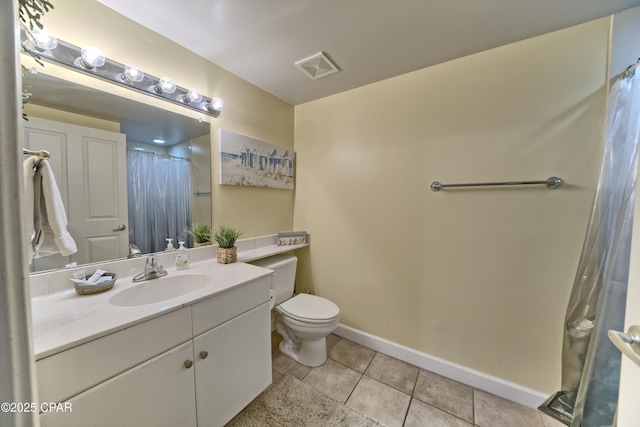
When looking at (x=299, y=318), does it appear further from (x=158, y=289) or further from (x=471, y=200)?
(x=471, y=200)

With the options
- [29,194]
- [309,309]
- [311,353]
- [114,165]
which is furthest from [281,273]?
[29,194]

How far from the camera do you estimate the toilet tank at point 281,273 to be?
1.79 metres

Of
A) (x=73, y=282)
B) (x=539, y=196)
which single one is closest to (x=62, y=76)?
(x=73, y=282)

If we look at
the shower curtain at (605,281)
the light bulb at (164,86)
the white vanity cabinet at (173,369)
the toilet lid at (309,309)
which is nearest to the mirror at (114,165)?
the light bulb at (164,86)

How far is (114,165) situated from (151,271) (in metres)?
0.60

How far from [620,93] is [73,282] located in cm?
274

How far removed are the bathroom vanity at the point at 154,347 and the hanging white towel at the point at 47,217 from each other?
0.22m

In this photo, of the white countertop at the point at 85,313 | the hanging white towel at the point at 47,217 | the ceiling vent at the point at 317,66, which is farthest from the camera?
the ceiling vent at the point at 317,66

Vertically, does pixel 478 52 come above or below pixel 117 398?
above

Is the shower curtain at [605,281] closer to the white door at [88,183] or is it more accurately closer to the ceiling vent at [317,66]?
the ceiling vent at [317,66]

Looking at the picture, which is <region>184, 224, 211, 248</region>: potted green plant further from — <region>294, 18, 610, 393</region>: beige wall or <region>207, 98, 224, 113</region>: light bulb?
<region>294, 18, 610, 393</region>: beige wall

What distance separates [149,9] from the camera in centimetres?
116

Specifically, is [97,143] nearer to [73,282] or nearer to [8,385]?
[73,282]

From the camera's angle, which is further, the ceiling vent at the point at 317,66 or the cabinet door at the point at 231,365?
the ceiling vent at the point at 317,66
